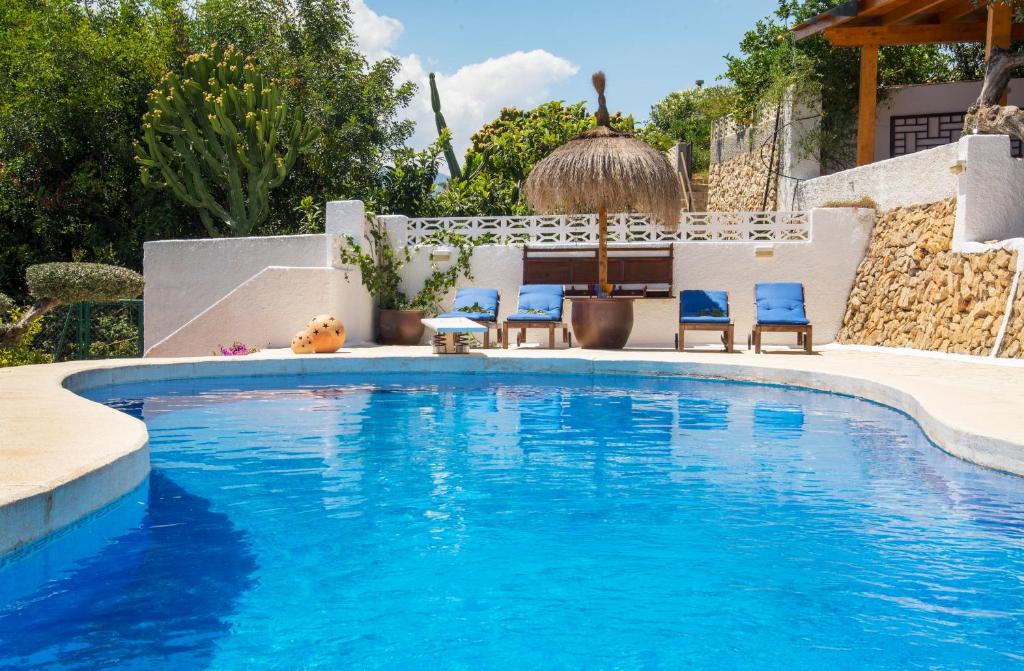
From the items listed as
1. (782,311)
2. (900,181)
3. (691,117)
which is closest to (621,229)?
(782,311)

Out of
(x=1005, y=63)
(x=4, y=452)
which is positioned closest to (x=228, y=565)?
(x=4, y=452)

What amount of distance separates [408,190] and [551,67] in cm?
1987

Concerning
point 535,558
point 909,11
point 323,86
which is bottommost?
point 535,558

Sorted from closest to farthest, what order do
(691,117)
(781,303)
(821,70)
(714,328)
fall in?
(714,328)
(781,303)
(821,70)
(691,117)

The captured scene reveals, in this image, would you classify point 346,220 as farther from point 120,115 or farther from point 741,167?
point 741,167

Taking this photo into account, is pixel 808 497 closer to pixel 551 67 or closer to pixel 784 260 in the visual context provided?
pixel 784 260

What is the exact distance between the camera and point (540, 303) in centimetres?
1300

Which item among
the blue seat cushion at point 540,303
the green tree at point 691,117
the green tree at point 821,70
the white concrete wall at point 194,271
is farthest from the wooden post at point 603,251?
the green tree at point 691,117

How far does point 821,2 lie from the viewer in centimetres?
1881

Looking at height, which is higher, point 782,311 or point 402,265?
point 402,265

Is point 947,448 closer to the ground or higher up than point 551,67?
closer to the ground

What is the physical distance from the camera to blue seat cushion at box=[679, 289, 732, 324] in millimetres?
12453

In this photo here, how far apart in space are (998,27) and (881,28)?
1.82 m

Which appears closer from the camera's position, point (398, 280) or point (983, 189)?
point (983, 189)
